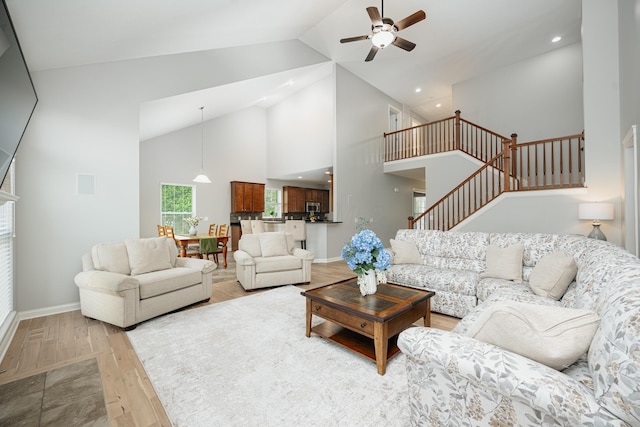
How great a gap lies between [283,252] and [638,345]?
13.2ft

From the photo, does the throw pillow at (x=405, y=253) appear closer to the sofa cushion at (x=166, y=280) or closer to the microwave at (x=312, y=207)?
the sofa cushion at (x=166, y=280)

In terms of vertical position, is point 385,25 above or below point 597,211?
above

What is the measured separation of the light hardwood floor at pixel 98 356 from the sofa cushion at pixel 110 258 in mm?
584

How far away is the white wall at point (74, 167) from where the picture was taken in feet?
9.87

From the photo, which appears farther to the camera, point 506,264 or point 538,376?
point 506,264

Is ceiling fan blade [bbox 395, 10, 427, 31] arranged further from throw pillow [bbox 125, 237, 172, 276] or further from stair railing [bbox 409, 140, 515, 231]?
throw pillow [bbox 125, 237, 172, 276]

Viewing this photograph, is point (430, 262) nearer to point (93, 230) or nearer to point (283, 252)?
point (283, 252)

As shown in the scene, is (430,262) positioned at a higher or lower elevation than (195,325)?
higher

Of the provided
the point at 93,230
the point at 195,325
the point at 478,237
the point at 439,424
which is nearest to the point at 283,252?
the point at 195,325

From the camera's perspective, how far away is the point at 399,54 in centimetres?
625

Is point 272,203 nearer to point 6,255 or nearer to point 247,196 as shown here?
point 247,196

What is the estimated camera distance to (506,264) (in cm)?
293

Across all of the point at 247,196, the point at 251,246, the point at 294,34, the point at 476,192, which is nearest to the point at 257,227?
the point at 247,196

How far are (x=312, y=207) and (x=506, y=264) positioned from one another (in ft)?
24.8
